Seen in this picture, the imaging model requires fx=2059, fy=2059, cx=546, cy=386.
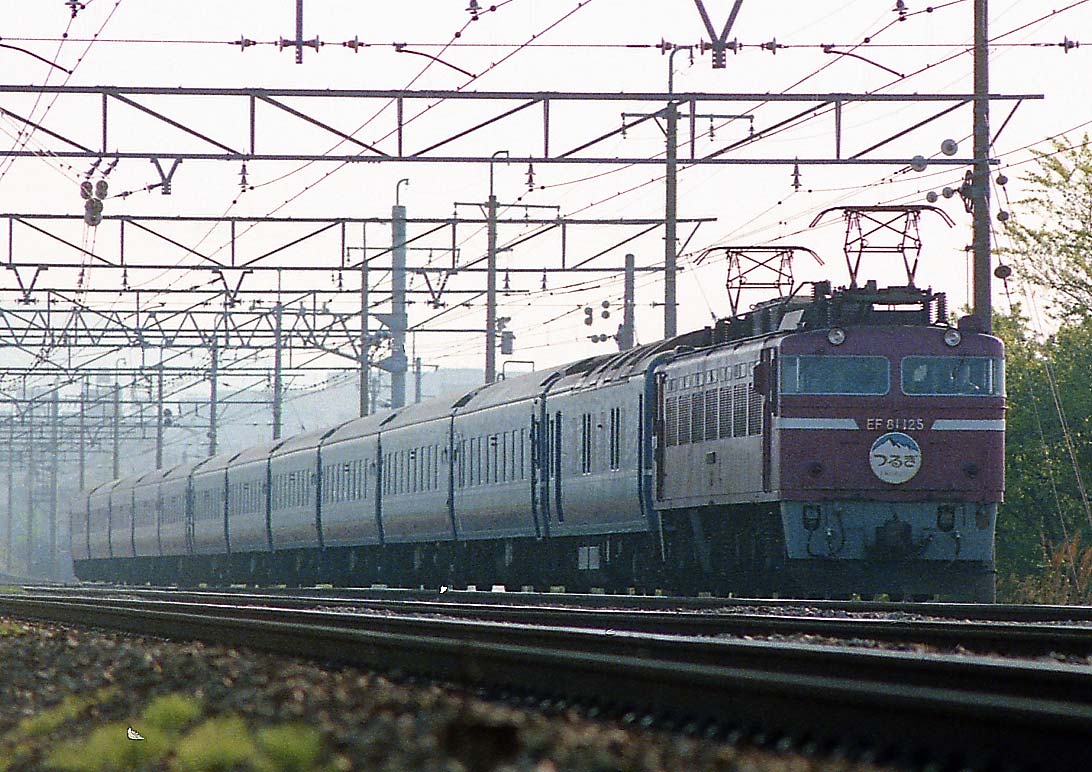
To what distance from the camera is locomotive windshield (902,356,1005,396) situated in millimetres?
22562

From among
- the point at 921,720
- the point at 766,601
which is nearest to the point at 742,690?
the point at 921,720

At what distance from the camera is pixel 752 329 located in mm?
23953

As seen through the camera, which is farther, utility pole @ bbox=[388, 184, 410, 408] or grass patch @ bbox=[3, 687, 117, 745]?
utility pole @ bbox=[388, 184, 410, 408]

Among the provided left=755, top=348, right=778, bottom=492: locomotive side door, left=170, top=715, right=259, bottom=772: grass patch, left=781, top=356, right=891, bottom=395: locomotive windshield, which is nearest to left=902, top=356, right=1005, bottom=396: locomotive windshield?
left=781, top=356, right=891, bottom=395: locomotive windshield

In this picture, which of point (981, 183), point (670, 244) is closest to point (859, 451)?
point (981, 183)

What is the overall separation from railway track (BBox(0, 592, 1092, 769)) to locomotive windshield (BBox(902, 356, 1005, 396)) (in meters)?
9.72

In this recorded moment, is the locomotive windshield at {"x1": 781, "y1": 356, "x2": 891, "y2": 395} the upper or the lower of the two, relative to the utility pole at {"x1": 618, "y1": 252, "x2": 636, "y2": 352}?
lower

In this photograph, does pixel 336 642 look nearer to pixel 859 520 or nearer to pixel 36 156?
pixel 859 520

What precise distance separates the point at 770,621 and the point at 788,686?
7.78 m

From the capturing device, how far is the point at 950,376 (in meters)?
22.7

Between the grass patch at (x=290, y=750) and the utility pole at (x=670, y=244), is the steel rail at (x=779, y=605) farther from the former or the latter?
the grass patch at (x=290, y=750)

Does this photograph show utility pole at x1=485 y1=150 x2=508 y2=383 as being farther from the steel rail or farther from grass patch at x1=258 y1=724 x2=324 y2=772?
grass patch at x1=258 y1=724 x2=324 y2=772

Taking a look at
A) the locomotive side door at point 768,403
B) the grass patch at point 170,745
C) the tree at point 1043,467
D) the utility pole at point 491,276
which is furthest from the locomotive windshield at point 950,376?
the utility pole at point 491,276

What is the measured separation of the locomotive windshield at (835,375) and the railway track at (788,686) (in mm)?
8747
